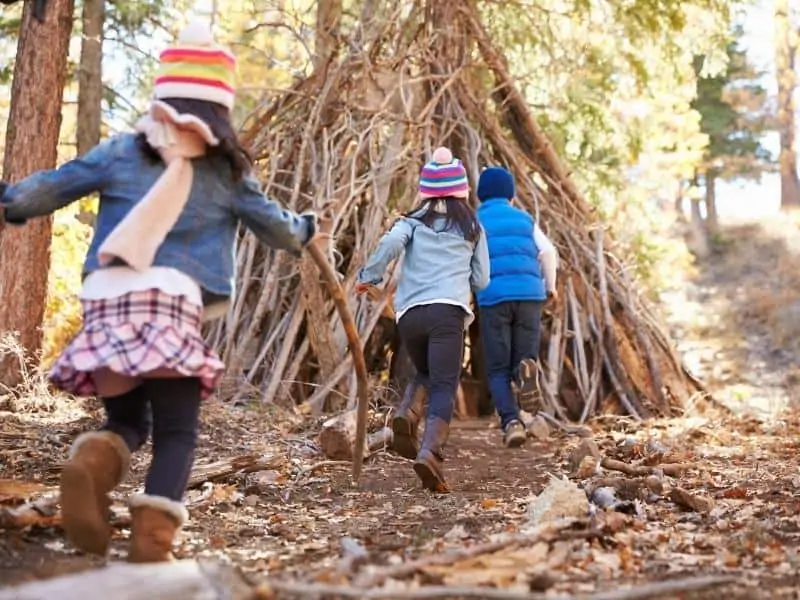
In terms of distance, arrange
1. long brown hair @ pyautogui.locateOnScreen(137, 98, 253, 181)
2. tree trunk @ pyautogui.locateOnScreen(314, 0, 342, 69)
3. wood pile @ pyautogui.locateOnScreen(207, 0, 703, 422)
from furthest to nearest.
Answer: tree trunk @ pyautogui.locateOnScreen(314, 0, 342, 69)
wood pile @ pyautogui.locateOnScreen(207, 0, 703, 422)
long brown hair @ pyautogui.locateOnScreen(137, 98, 253, 181)

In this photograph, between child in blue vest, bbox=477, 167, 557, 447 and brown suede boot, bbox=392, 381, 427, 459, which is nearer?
brown suede boot, bbox=392, 381, 427, 459

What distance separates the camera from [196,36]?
119 inches

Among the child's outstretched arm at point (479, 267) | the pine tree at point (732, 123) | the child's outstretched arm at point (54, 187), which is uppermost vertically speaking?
the pine tree at point (732, 123)

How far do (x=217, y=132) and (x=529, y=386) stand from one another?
3652 millimetres

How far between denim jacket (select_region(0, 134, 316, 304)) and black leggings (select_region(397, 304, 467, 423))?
1987mm

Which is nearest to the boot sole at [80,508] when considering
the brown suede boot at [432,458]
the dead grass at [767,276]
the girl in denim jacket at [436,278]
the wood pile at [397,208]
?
the brown suede boot at [432,458]

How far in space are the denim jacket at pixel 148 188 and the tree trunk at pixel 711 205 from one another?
77.5ft

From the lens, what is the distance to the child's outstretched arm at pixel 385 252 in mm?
4887

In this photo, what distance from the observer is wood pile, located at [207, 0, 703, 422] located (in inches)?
300

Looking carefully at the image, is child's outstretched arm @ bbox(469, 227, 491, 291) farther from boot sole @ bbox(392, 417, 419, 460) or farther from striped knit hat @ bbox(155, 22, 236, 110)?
striped knit hat @ bbox(155, 22, 236, 110)

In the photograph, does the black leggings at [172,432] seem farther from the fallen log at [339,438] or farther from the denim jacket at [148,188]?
the fallen log at [339,438]

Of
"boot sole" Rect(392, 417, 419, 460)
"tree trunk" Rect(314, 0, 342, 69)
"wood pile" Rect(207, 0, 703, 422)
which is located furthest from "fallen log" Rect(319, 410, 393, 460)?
"tree trunk" Rect(314, 0, 342, 69)

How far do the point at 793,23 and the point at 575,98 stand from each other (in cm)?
1330

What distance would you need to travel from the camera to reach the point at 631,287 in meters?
8.70
